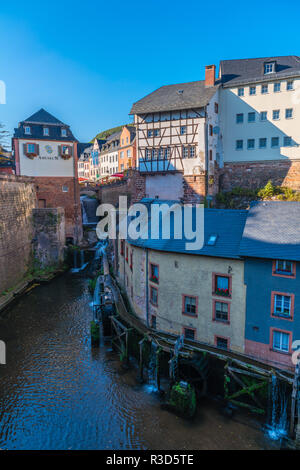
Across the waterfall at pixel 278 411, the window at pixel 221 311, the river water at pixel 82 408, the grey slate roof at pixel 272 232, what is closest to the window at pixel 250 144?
the grey slate roof at pixel 272 232

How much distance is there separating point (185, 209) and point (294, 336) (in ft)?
29.0

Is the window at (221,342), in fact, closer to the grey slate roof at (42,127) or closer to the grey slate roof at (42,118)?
the grey slate roof at (42,127)

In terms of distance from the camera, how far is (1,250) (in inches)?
1023

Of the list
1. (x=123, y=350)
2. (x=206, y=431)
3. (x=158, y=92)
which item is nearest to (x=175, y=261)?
(x=123, y=350)

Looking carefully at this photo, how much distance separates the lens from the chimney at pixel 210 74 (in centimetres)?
3225

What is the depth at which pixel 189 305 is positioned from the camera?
1600 cm

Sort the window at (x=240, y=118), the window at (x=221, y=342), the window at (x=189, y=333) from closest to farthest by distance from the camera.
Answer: the window at (x=221, y=342) → the window at (x=189, y=333) → the window at (x=240, y=118)

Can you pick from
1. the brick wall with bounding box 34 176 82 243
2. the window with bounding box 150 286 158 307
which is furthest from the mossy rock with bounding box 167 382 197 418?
the brick wall with bounding box 34 176 82 243

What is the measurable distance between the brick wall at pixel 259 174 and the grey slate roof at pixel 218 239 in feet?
61.8

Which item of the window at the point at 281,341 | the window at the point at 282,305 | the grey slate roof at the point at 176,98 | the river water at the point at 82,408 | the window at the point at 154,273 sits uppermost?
the grey slate roof at the point at 176,98

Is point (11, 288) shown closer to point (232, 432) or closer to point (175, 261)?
point (175, 261)

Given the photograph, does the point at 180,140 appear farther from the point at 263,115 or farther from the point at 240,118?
the point at 263,115

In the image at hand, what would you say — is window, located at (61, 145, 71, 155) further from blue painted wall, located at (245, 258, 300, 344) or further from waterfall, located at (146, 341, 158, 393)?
blue painted wall, located at (245, 258, 300, 344)

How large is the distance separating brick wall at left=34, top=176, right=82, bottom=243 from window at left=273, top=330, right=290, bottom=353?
100ft
